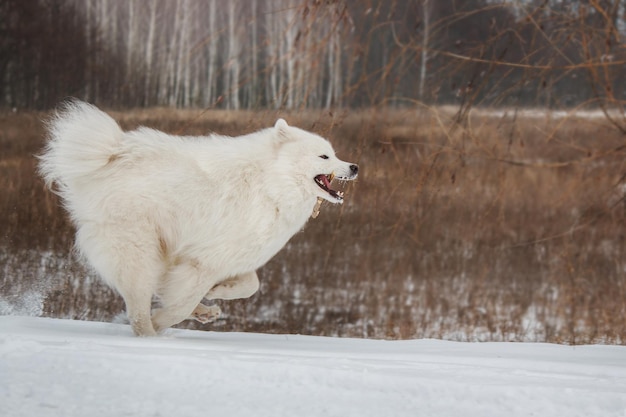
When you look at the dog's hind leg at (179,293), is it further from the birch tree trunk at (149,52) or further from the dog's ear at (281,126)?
the birch tree trunk at (149,52)

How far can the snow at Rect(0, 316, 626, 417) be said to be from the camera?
9.57 ft

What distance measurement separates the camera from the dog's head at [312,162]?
16.9 feet

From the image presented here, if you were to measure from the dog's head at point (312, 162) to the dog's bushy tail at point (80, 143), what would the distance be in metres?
1.09

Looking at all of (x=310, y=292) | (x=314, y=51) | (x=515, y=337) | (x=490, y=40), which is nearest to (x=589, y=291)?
(x=515, y=337)

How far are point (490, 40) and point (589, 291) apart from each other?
5433 millimetres

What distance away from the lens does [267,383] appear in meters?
3.20

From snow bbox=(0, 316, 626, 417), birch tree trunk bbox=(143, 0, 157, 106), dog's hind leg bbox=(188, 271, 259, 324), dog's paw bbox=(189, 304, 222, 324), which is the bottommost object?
snow bbox=(0, 316, 626, 417)

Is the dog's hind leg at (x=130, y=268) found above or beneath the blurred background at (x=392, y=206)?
beneath

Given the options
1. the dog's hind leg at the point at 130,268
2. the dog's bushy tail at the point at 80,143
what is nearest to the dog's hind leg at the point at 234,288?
the dog's hind leg at the point at 130,268

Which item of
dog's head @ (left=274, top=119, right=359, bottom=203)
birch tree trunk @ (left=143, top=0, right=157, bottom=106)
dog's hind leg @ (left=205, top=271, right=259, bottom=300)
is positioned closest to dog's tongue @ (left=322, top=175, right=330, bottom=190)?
dog's head @ (left=274, top=119, right=359, bottom=203)

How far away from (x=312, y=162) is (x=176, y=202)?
0.95 m

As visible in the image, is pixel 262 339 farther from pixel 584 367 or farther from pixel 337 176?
pixel 584 367

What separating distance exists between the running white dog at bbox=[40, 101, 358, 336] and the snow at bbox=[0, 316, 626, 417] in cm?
91

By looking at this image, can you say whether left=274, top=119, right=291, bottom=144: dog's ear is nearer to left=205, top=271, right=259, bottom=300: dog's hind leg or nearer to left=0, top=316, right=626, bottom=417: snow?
left=205, top=271, right=259, bottom=300: dog's hind leg
